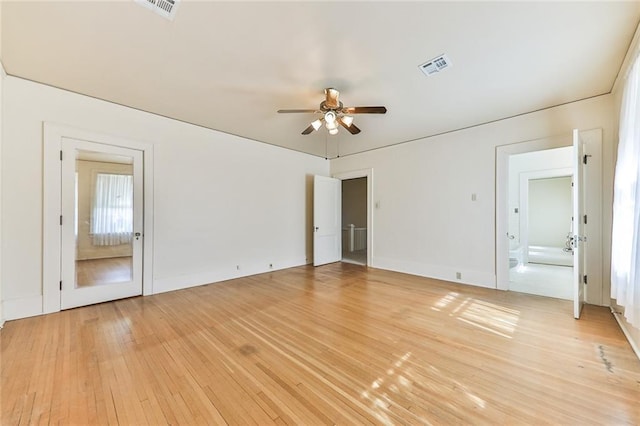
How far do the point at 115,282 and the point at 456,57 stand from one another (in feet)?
16.8

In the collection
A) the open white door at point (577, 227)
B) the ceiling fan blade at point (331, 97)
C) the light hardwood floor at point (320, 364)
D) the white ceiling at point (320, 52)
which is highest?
the white ceiling at point (320, 52)

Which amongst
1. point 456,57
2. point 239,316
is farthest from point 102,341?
point 456,57

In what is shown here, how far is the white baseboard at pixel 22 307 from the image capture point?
271cm

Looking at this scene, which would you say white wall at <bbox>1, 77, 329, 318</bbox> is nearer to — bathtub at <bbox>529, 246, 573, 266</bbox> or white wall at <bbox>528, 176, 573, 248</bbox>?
bathtub at <bbox>529, 246, 573, 266</bbox>

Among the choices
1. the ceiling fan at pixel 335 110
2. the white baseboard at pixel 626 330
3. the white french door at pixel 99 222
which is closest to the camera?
the white baseboard at pixel 626 330

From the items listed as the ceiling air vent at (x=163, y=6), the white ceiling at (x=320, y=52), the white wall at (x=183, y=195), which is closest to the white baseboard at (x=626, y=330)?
the white ceiling at (x=320, y=52)

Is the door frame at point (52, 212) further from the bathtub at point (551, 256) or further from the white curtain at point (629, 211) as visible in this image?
the bathtub at point (551, 256)

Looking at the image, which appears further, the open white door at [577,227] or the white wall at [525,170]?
the white wall at [525,170]

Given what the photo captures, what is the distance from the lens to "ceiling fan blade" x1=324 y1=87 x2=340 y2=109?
2932mm

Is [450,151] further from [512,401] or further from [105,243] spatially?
[105,243]

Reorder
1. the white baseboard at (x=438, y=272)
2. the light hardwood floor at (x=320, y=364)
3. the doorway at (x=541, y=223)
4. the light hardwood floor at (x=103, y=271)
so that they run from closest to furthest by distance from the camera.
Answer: the light hardwood floor at (x=320, y=364)
the light hardwood floor at (x=103, y=271)
the white baseboard at (x=438, y=272)
the doorway at (x=541, y=223)

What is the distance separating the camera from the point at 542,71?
8.75ft

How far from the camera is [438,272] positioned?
4590mm

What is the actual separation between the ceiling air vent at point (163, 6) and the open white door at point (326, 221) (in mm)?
3962
